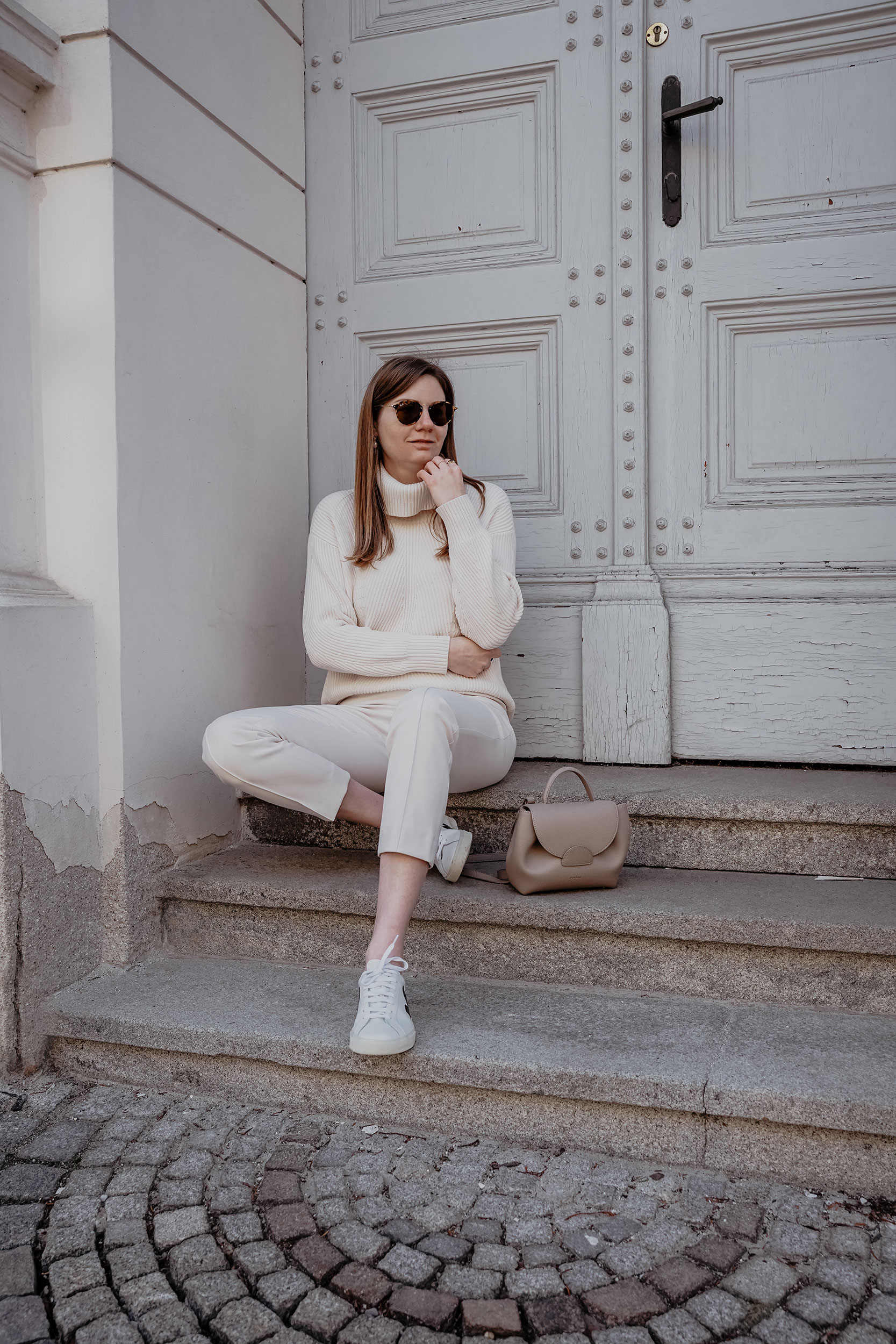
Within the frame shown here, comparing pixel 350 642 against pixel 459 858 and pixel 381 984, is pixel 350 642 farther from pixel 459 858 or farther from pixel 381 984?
pixel 381 984

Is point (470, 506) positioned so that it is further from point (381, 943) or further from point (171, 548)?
point (381, 943)

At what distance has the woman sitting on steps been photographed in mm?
2203

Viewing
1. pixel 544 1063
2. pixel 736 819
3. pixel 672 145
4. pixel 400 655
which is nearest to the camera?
pixel 544 1063

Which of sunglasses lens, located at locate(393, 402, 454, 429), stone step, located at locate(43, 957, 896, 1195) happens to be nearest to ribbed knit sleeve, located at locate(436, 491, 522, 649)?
sunglasses lens, located at locate(393, 402, 454, 429)

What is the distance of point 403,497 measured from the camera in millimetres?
2828

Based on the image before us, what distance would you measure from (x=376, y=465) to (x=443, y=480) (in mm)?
271

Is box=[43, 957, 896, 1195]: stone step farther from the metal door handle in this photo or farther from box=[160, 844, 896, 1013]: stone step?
the metal door handle

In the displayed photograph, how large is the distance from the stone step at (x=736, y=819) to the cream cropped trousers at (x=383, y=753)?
0.43ft

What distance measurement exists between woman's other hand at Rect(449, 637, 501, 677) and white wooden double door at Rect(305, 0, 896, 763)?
53 cm

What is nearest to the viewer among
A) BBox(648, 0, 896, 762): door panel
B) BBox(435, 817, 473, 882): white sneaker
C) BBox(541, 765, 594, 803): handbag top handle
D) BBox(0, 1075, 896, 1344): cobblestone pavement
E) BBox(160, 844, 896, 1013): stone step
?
BBox(0, 1075, 896, 1344): cobblestone pavement

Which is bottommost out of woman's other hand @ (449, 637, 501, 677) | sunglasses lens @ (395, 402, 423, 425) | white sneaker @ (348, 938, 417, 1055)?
white sneaker @ (348, 938, 417, 1055)

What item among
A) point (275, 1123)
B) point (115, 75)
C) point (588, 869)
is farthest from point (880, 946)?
point (115, 75)

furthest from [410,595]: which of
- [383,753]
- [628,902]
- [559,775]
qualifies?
[628,902]

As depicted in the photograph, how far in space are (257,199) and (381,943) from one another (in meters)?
2.37
